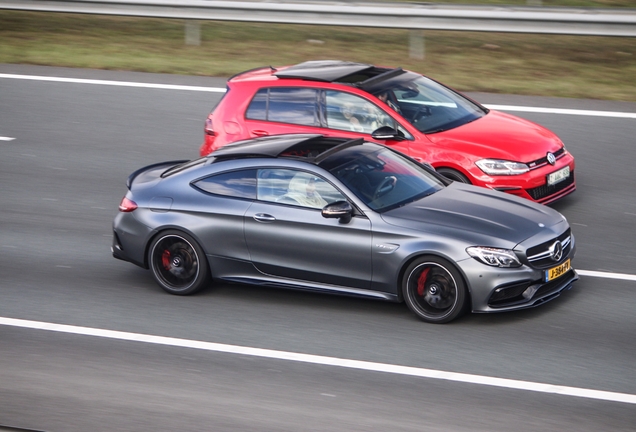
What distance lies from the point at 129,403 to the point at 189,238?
2.44 meters

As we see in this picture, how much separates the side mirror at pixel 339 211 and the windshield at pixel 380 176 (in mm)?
186

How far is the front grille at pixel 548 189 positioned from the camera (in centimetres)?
1105

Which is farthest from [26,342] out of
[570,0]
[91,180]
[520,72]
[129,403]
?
[570,0]

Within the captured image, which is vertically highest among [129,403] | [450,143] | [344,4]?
[344,4]

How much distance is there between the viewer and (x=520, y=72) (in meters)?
17.3

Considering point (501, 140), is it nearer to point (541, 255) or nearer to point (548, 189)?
point (548, 189)

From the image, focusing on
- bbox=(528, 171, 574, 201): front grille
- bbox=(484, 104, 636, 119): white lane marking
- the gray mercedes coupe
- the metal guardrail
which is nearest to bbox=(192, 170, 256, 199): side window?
the gray mercedes coupe

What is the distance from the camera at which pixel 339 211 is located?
29.0 ft

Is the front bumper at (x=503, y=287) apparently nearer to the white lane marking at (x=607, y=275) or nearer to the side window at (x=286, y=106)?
the white lane marking at (x=607, y=275)

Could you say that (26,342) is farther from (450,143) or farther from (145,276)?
(450,143)

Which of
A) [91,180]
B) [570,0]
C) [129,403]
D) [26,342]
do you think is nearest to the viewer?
[129,403]

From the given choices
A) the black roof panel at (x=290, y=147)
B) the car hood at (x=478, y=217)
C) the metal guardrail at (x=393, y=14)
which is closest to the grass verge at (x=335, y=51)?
the metal guardrail at (x=393, y=14)

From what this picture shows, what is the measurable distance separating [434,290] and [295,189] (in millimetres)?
1664

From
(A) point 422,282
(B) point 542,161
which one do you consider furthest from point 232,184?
(B) point 542,161
